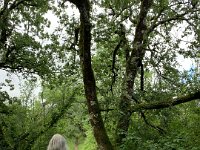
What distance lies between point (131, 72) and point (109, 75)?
2.49 meters

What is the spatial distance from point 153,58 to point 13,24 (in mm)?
9267

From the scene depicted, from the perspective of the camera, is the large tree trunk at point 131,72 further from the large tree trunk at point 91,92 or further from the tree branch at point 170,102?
the large tree trunk at point 91,92

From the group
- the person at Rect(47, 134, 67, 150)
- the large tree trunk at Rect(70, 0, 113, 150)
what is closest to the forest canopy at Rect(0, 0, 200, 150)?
the large tree trunk at Rect(70, 0, 113, 150)

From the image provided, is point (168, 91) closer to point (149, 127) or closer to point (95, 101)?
point (149, 127)

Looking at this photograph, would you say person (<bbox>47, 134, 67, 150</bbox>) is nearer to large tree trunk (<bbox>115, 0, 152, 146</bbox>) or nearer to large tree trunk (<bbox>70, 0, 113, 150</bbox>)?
large tree trunk (<bbox>70, 0, 113, 150</bbox>)

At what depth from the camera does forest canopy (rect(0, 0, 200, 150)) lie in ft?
35.6

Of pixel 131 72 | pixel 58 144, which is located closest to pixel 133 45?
pixel 131 72

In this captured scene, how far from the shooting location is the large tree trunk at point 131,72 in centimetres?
1170

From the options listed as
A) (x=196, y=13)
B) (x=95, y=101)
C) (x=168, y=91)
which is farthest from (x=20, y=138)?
(x=196, y=13)

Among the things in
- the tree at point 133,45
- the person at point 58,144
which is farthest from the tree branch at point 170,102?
the person at point 58,144

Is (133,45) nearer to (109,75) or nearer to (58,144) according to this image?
(109,75)

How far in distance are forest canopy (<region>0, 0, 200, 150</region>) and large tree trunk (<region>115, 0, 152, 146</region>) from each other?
0.04 m

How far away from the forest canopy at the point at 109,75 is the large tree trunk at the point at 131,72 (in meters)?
0.04

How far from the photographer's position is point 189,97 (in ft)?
33.8
